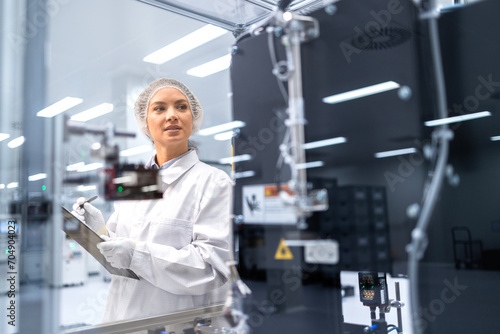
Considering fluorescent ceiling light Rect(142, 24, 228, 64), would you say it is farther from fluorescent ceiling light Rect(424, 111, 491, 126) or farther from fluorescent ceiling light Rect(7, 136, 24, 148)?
fluorescent ceiling light Rect(424, 111, 491, 126)

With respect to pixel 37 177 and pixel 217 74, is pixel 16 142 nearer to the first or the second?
pixel 37 177

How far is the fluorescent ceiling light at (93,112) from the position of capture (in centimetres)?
131

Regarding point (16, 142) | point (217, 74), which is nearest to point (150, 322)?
point (16, 142)

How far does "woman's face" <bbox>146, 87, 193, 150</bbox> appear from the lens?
5.15 ft

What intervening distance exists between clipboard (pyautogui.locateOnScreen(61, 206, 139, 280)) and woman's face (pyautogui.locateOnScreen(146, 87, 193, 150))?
40 centimetres

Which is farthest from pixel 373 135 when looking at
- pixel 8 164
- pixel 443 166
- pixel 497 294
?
pixel 8 164

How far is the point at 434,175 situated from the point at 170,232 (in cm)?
Answer: 86

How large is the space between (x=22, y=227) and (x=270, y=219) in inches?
26.5

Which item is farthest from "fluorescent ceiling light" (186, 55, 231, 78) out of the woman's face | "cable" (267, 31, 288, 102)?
"cable" (267, 31, 288, 102)

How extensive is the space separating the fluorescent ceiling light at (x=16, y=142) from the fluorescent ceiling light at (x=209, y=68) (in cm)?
86

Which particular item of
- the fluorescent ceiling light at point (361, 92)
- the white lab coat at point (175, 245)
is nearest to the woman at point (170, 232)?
the white lab coat at point (175, 245)

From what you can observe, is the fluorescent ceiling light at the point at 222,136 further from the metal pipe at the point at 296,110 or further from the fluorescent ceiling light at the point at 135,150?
the metal pipe at the point at 296,110

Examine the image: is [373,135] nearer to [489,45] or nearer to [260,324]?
[489,45]

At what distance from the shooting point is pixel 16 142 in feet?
3.82
